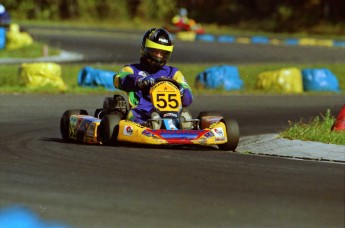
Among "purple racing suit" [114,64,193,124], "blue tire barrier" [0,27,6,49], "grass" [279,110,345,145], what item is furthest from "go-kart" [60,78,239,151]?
"blue tire barrier" [0,27,6,49]

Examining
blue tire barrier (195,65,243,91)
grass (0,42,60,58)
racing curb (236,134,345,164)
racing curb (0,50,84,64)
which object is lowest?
racing curb (236,134,345,164)

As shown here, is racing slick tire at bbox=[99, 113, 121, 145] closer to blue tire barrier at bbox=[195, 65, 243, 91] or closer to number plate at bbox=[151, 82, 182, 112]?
number plate at bbox=[151, 82, 182, 112]

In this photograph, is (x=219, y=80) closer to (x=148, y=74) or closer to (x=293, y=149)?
(x=148, y=74)

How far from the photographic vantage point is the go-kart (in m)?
11.7

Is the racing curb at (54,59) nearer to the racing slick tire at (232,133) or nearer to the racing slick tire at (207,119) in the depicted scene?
the racing slick tire at (207,119)

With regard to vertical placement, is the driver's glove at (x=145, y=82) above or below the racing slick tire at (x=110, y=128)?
above

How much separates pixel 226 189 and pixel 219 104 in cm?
1080

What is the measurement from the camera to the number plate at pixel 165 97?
12.3 metres

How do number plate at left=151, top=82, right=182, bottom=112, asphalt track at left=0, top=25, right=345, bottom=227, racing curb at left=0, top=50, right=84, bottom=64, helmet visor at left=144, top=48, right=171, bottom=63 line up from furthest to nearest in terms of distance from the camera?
racing curb at left=0, top=50, right=84, bottom=64 → helmet visor at left=144, top=48, right=171, bottom=63 → number plate at left=151, top=82, right=182, bottom=112 → asphalt track at left=0, top=25, right=345, bottom=227

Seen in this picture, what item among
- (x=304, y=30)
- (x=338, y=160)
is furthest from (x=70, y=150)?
(x=304, y=30)

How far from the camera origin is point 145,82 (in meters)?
12.4

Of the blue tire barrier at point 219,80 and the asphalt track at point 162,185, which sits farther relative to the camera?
the blue tire barrier at point 219,80

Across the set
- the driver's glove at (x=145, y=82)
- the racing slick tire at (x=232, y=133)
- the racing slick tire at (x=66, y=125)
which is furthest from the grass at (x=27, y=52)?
the racing slick tire at (x=232, y=133)

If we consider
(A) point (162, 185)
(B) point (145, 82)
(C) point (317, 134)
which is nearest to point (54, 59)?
(B) point (145, 82)
